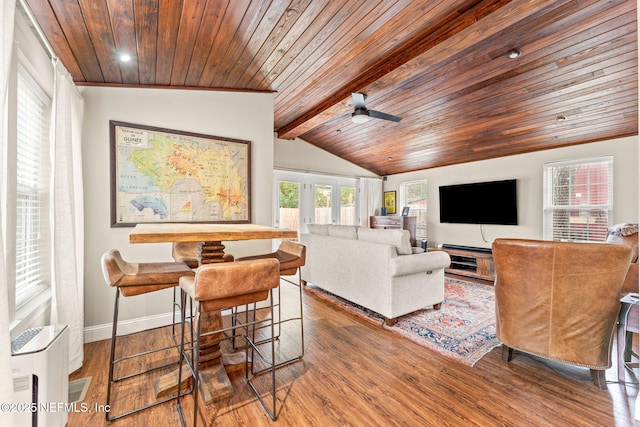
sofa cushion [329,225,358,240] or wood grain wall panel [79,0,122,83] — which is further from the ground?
wood grain wall panel [79,0,122,83]

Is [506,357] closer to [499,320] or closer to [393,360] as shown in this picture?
[499,320]

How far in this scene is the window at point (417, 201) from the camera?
21.3 ft

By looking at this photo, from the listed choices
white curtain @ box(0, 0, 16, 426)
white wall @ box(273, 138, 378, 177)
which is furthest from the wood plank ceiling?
white wall @ box(273, 138, 378, 177)

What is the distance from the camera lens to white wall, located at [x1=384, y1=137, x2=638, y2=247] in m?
3.84

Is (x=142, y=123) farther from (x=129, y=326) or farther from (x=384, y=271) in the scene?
(x=384, y=271)

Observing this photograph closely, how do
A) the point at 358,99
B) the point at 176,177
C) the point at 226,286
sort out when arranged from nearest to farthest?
the point at 226,286
the point at 176,177
the point at 358,99

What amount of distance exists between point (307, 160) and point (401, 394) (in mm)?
4919

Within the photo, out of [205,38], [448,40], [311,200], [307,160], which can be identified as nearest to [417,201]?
[311,200]

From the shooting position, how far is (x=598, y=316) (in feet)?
5.90

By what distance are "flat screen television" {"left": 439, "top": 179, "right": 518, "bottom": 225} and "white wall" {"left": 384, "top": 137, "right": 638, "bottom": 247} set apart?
0.14 meters

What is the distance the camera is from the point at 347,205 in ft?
22.3

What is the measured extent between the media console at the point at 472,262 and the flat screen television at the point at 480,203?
0.58 meters

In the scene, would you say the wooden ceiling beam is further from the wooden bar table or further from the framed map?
→ the wooden bar table

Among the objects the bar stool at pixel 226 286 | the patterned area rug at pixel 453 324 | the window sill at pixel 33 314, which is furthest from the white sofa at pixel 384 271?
the window sill at pixel 33 314
